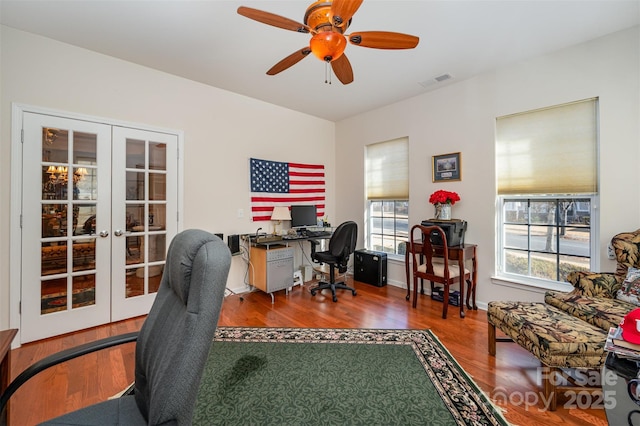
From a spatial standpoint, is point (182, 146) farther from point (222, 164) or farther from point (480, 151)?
point (480, 151)

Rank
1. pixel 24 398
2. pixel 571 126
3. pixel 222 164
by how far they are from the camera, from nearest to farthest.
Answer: pixel 24 398 → pixel 571 126 → pixel 222 164

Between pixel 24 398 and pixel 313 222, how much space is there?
3426mm

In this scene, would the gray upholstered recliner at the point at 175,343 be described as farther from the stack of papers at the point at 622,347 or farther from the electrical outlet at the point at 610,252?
the electrical outlet at the point at 610,252

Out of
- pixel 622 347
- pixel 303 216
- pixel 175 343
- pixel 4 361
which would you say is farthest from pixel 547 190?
pixel 4 361

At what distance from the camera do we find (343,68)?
7.19ft

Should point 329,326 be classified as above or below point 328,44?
below

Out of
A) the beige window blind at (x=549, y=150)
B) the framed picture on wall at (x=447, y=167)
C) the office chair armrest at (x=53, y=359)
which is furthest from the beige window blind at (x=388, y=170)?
the office chair armrest at (x=53, y=359)

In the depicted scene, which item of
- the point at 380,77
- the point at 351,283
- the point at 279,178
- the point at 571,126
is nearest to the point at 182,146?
the point at 279,178

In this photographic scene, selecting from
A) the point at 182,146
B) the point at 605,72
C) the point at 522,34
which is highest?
the point at 522,34

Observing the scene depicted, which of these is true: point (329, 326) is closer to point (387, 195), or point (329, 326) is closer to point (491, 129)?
point (387, 195)

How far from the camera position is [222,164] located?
371cm

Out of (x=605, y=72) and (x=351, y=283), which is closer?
(x=605, y=72)

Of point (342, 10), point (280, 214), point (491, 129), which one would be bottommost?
point (280, 214)

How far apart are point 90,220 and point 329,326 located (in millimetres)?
2675
